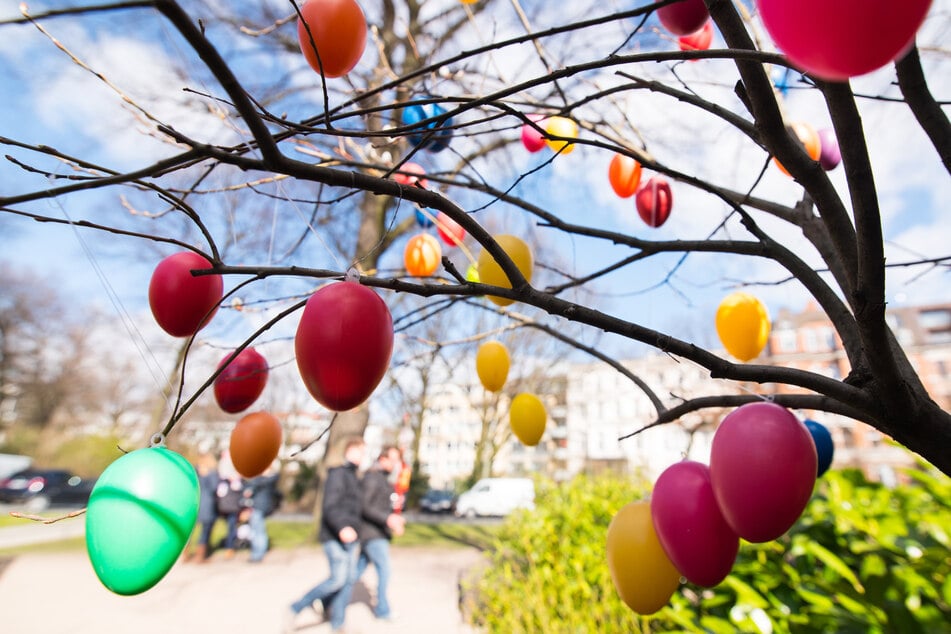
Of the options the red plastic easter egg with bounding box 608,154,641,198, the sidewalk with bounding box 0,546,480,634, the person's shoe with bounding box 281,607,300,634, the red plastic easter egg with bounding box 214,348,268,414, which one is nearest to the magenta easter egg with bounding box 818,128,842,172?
the red plastic easter egg with bounding box 608,154,641,198

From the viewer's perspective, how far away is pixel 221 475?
670 cm

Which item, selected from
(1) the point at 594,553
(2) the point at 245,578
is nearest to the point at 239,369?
(1) the point at 594,553

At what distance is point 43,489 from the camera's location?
1650 centimetres

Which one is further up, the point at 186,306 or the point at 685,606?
the point at 186,306

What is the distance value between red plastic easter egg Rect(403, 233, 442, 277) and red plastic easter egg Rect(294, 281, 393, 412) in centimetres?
177

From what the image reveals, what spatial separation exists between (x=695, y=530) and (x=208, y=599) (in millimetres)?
5435

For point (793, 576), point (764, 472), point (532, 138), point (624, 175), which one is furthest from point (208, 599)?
point (764, 472)

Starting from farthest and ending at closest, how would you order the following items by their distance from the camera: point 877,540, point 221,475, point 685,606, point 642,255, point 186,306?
point 221,475
point 685,606
point 877,540
point 642,255
point 186,306

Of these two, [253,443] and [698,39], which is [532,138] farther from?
[253,443]

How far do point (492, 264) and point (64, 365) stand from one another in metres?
25.3

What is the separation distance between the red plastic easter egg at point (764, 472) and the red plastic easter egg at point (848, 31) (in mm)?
649

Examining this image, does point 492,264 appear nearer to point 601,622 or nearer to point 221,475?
point 601,622

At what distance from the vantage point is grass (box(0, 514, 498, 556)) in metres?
6.92

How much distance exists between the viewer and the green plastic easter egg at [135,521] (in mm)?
903
